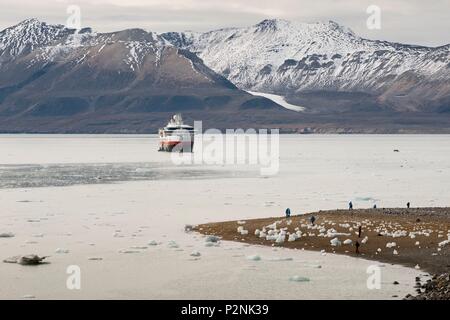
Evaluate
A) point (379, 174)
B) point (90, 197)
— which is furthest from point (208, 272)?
point (379, 174)

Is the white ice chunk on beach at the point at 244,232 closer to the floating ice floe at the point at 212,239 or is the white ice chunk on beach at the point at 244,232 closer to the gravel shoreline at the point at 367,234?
the gravel shoreline at the point at 367,234

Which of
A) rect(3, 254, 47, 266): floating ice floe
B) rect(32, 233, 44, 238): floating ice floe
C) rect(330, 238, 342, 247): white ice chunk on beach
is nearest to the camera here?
rect(3, 254, 47, 266): floating ice floe

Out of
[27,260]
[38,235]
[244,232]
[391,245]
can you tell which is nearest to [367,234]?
[391,245]

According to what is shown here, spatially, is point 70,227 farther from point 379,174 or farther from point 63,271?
point 379,174

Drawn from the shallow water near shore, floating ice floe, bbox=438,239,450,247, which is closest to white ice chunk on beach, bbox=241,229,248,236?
the shallow water near shore

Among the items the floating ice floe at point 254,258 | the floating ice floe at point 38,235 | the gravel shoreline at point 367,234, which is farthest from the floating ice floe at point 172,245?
the floating ice floe at point 38,235

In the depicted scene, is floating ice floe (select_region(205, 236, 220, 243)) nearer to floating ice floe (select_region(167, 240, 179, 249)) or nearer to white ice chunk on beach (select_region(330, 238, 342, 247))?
floating ice floe (select_region(167, 240, 179, 249))

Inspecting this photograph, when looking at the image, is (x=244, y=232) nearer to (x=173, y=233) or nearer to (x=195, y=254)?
(x=173, y=233)
